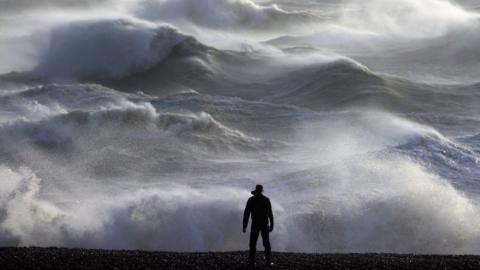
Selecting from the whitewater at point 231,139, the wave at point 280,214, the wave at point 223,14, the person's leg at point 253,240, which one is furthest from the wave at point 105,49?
the person's leg at point 253,240

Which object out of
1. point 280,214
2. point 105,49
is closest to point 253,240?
point 280,214

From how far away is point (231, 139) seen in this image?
2498 centimetres

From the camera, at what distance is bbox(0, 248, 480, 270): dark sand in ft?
46.0

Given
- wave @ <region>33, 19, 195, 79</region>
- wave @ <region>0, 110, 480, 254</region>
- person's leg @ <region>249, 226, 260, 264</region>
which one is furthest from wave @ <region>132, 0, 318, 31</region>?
person's leg @ <region>249, 226, 260, 264</region>

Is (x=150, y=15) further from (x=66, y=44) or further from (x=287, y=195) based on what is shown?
(x=287, y=195)

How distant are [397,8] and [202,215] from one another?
40.8 m

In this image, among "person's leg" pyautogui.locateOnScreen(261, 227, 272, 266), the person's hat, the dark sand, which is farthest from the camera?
the dark sand

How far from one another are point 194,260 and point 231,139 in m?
10.7

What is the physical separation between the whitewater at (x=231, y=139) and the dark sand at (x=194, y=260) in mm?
2135

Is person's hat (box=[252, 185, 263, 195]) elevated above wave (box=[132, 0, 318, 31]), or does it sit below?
below

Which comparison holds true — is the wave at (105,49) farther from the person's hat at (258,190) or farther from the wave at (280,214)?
the person's hat at (258,190)

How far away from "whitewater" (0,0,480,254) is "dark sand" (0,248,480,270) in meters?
2.14

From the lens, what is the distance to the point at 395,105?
29.8 metres

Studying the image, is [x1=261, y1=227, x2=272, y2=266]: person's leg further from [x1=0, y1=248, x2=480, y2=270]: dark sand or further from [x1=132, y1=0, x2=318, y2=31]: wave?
[x1=132, y1=0, x2=318, y2=31]: wave
